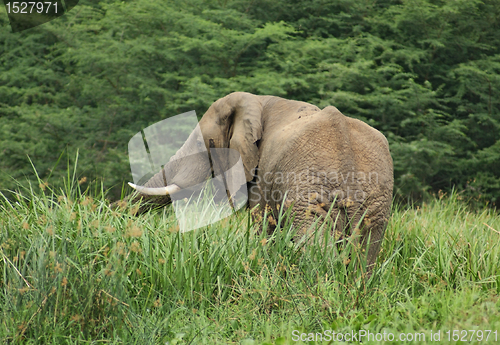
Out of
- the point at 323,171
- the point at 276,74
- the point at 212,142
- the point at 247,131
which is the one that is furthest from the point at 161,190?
the point at 276,74

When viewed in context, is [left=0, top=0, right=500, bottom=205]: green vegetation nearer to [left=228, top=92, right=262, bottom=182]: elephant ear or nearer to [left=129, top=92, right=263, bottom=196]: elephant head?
[left=129, top=92, right=263, bottom=196]: elephant head

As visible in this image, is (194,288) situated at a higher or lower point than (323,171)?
lower

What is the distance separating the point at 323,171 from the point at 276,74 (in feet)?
23.7

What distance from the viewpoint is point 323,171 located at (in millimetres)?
4113

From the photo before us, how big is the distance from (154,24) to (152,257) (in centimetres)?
997

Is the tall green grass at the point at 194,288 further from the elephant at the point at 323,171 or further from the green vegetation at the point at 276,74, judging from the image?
the green vegetation at the point at 276,74

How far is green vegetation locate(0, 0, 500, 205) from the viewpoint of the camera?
34.8 feet

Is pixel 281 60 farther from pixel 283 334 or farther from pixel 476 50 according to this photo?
pixel 283 334

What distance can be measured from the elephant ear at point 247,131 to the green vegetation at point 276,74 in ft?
16.3

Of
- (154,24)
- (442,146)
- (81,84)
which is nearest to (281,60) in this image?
(154,24)

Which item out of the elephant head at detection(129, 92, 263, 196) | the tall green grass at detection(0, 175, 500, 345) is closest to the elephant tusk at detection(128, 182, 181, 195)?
the elephant head at detection(129, 92, 263, 196)

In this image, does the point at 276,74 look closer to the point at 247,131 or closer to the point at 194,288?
the point at 247,131

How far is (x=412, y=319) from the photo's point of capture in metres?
2.89

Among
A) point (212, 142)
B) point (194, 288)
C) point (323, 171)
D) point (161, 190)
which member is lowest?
point (161, 190)
